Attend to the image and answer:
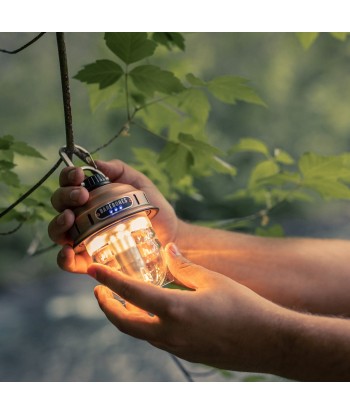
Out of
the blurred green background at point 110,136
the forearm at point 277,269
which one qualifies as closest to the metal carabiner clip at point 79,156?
the forearm at point 277,269

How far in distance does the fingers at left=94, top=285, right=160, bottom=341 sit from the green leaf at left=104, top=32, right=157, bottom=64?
0.34 meters

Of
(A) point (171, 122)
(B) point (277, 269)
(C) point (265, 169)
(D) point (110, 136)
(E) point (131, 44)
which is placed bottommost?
(D) point (110, 136)

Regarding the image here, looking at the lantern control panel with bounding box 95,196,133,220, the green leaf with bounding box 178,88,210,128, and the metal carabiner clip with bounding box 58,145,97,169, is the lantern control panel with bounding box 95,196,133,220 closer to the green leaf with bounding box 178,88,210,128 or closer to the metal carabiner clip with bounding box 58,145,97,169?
the metal carabiner clip with bounding box 58,145,97,169

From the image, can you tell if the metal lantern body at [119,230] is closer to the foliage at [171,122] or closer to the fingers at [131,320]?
the fingers at [131,320]

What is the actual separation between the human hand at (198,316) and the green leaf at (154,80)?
24 centimetres

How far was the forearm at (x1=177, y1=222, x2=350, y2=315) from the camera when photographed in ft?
3.43

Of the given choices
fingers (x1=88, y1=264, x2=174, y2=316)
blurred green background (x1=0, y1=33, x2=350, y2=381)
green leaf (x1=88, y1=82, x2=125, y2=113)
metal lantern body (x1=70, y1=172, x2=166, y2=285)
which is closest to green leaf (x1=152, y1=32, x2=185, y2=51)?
green leaf (x1=88, y1=82, x2=125, y2=113)

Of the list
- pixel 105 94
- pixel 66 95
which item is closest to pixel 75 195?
pixel 66 95

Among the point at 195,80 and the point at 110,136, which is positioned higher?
the point at 195,80

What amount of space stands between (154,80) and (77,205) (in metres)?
0.24

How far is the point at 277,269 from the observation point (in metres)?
1.07

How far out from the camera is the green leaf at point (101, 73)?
2.46 ft

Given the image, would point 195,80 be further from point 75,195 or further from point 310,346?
point 310,346
